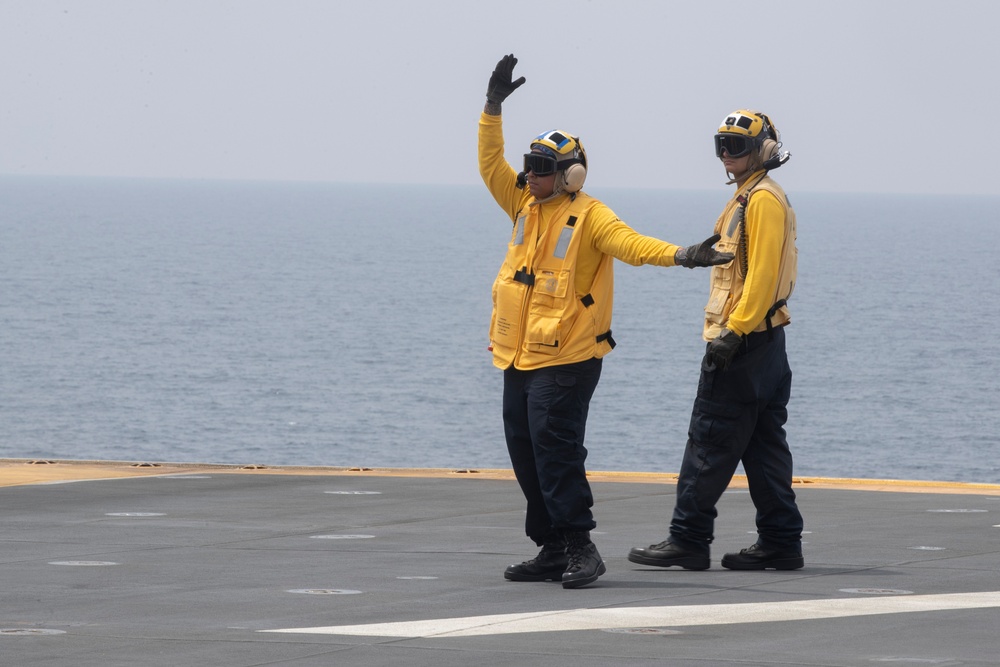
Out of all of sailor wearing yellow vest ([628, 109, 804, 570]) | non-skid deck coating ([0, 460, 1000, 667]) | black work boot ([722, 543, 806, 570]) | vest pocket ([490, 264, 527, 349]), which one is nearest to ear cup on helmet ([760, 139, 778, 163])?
sailor wearing yellow vest ([628, 109, 804, 570])

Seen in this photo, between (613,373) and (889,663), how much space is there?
72.9m

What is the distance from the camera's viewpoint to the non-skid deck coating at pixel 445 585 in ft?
18.2

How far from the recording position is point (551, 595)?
6.87m

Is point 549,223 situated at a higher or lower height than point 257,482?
higher

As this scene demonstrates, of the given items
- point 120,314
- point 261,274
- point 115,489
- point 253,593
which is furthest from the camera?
point 261,274

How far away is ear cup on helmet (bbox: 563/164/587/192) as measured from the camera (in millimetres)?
7270

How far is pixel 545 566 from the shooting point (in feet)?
23.8

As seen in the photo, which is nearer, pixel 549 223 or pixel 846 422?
pixel 549 223

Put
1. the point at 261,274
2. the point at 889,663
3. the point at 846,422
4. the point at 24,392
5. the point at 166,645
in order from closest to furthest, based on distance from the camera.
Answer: the point at 889,663 < the point at 166,645 < the point at 846,422 < the point at 24,392 < the point at 261,274

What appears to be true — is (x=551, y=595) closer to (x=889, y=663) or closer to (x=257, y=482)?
(x=889, y=663)

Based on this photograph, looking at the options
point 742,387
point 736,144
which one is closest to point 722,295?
point 742,387

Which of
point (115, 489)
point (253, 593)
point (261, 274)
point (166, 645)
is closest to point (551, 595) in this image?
point (253, 593)

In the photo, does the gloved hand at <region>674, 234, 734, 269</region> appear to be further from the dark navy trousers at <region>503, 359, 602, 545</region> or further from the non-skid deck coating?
the non-skid deck coating

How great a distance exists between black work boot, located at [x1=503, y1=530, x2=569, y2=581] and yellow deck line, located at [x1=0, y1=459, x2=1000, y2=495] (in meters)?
4.24
